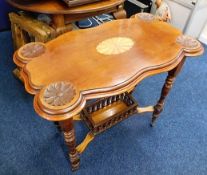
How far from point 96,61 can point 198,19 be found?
169 cm

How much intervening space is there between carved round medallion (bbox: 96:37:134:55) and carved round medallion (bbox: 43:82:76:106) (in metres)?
0.29

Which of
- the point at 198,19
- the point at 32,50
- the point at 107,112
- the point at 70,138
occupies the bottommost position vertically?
the point at 107,112

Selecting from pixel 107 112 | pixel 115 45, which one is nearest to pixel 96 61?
pixel 115 45

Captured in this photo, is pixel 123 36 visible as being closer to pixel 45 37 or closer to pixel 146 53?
pixel 146 53

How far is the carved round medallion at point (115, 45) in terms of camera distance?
0.92m

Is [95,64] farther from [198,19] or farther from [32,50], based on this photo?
[198,19]

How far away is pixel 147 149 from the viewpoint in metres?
1.24

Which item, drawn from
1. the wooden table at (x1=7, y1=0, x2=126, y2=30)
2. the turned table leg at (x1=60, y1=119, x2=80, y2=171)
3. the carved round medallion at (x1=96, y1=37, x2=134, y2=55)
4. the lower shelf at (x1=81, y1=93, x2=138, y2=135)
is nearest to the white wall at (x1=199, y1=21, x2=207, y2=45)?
the wooden table at (x1=7, y1=0, x2=126, y2=30)

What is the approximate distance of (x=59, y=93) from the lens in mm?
689

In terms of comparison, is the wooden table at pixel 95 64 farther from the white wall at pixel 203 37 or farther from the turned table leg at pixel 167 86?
the white wall at pixel 203 37

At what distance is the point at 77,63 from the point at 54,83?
164 mm

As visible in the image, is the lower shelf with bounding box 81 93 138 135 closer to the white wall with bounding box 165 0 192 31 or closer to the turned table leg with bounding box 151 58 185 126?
the turned table leg with bounding box 151 58 185 126

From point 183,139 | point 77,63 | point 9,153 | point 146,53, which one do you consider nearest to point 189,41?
point 146,53

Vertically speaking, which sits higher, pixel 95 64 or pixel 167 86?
pixel 95 64
